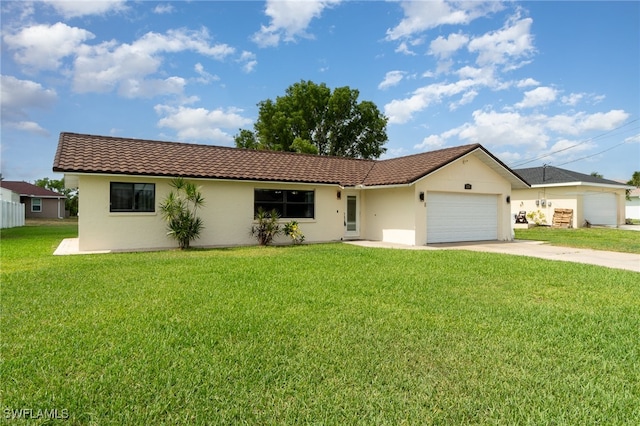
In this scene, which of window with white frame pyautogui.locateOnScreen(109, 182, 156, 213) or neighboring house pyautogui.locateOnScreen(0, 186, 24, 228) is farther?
neighboring house pyautogui.locateOnScreen(0, 186, 24, 228)

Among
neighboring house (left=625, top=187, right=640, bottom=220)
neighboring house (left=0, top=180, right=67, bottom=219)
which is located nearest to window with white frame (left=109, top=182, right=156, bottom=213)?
neighboring house (left=0, top=180, right=67, bottom=219)

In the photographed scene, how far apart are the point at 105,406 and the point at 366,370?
244cm

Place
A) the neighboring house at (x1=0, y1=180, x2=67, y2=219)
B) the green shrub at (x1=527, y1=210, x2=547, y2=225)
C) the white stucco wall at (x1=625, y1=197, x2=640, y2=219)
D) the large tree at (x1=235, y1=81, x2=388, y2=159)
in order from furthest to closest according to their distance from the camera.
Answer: the white stucco wall at (x1=625, y1=197, x2=640, y2=219), the neighboring house at (x1=0, y1=180, x2=67, y2=219), the large tree at (x1=235, y1=81, x2=388, y2=159), the green shrub at (x1=527, y1=210, x2=547, y2=225)

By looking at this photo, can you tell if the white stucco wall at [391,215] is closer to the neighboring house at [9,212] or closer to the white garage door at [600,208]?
the white garage door at [600,208]

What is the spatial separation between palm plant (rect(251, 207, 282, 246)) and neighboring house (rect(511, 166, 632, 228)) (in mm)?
21036

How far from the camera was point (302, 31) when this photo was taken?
58.6 feet

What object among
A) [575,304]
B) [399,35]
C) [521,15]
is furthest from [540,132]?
[575,304]

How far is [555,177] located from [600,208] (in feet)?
13.6

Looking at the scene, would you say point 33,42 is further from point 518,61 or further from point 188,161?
point 518,61

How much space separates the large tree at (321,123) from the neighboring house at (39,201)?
22941 millimetres

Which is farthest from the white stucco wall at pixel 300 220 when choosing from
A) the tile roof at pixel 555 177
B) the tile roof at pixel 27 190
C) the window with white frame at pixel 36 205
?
the window with white frame at pixel 36 205

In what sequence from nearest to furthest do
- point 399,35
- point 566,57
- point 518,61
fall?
point 399,35 < point 566,57 < point 518,61

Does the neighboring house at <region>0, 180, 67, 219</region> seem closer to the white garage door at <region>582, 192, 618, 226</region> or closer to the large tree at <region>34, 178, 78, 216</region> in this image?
the large tree at <region>34, 178, 78, 216</region>

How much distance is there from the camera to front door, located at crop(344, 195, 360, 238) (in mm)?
18625
